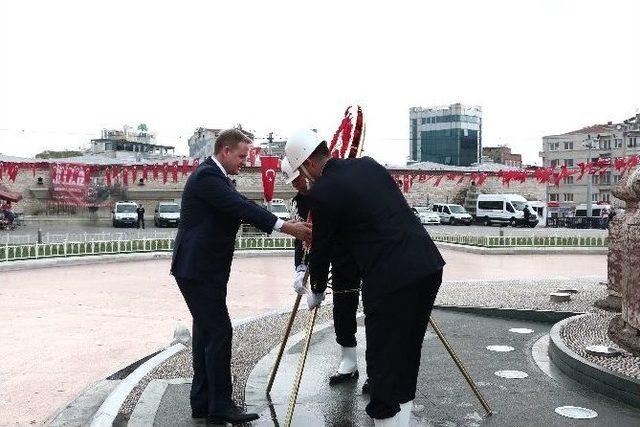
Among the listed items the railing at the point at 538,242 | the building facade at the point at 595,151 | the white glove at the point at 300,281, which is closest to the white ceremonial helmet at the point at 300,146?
the white glove at the point at 300,281

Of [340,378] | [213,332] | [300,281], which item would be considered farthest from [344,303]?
[213,332]

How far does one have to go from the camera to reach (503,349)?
593cm

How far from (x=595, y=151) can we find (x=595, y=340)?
84289mm

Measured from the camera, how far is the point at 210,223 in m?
3.89

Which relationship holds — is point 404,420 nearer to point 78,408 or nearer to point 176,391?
point 176,391

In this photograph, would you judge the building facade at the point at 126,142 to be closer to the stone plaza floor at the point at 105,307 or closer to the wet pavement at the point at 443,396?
the stone plaza floor at the point at 105,307

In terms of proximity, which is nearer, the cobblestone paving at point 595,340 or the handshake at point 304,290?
the handshake at point 304,290

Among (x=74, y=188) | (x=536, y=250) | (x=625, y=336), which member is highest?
(x=74, y=188)

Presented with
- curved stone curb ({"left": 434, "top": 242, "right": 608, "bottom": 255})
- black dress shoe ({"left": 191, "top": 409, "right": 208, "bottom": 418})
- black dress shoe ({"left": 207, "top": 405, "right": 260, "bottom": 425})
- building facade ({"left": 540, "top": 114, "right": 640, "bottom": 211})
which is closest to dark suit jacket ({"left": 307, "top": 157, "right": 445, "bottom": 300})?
black dress shoe ({"left": 207, "top": 405, "right": 260, "bottom": 425})

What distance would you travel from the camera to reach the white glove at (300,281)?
4.21 meters

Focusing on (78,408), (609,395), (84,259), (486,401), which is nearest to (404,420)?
(486,401)

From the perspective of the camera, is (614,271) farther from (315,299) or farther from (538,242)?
(538,242)

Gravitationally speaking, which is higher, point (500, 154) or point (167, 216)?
point (500, 154)

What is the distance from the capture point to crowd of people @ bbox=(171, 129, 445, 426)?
287 cm
